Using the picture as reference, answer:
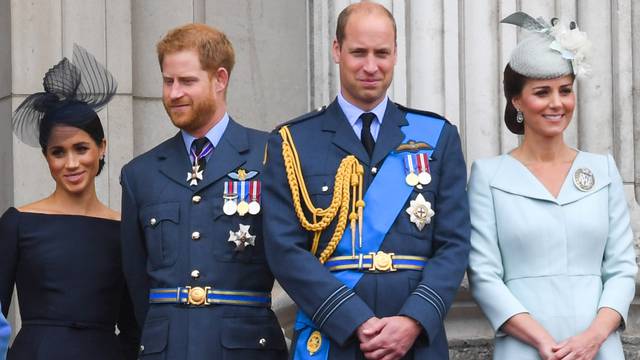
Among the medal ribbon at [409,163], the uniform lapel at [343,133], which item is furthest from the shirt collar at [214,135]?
the medal ribbon at [409,163]

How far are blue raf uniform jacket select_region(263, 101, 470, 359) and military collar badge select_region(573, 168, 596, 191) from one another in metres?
0.42

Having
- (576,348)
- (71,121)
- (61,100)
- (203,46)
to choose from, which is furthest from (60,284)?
(576,348)

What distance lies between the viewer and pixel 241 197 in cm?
630

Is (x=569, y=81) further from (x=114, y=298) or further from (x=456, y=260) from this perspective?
(x=114, y=298)

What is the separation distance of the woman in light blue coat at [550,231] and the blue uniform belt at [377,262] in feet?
1.01

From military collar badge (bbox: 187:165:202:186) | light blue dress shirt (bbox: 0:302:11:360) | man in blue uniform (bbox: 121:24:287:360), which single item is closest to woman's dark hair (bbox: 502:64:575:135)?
man in blue uniform (bbox: 121:24:287:360)

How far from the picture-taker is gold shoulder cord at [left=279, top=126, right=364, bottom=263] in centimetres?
595

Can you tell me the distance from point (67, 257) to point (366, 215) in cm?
121

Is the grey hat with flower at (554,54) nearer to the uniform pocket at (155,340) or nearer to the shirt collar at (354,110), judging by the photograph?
the shirt collar at (354,110)

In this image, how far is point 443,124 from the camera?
6.17 meters

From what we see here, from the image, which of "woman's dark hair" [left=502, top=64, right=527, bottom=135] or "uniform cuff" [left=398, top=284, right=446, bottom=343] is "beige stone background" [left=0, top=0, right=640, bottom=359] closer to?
"woman's dark hair" [left=502, top=64, right=527, bottom=135]

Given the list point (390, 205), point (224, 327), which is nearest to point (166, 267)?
point (224, 327)

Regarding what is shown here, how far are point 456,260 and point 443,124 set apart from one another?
498mm

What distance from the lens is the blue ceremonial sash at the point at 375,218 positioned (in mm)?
5910
